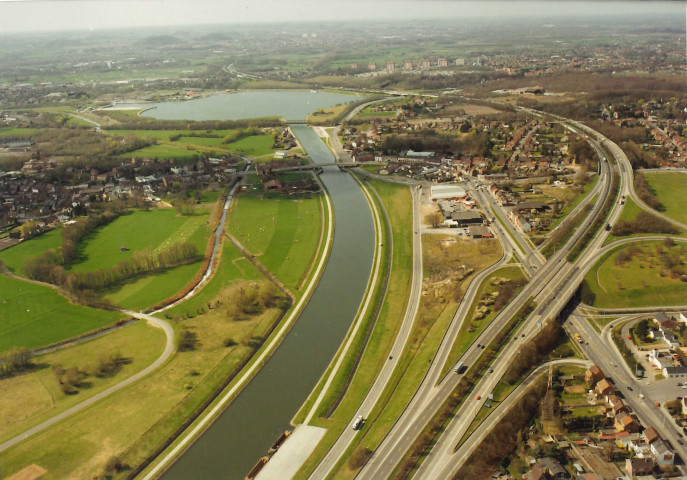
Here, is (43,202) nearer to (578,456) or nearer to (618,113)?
(578,456)

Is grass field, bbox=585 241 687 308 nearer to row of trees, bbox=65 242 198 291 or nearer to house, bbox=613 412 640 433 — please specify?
house, bbox=613 412 640 433

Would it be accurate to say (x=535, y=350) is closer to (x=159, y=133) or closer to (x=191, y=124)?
(x=159, y=133)

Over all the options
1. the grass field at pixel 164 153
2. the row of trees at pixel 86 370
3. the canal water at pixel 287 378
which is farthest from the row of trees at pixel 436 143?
the row of trees at pixel 86 370

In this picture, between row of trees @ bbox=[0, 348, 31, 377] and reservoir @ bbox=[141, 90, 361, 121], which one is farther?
reservoir @ bbox=[141, 90, 361, 121]

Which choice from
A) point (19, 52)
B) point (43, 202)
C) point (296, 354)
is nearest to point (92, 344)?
point (296, 354)

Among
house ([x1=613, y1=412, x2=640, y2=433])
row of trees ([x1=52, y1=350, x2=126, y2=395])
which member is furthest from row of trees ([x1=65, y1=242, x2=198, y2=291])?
house ([x1=613, y1=412, x2=640, y2=433])

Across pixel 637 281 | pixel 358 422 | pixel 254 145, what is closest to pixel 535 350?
pixel 358 422
